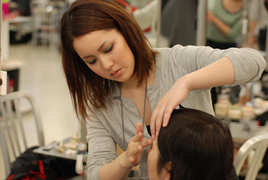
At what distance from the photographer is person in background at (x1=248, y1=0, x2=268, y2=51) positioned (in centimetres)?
293

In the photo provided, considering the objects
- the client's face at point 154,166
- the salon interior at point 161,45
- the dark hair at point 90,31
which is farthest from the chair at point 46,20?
the client's face at point 154,166

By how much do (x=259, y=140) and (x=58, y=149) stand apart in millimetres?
1475

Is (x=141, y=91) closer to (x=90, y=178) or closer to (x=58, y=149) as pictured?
(x=90, y=178)

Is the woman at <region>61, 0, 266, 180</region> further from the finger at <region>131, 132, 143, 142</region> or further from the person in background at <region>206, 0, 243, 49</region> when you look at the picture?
the person in background at <region>206, 0, 243, 49</region>

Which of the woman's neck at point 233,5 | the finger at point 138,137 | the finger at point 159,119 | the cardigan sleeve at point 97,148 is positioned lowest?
the cardigan sleeve at point 97,148

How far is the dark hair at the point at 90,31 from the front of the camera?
105cm

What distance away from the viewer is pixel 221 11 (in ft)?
8.90

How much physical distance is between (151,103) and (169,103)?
271 mm

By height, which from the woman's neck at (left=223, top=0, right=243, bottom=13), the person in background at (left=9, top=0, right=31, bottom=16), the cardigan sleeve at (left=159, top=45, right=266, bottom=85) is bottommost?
the cardigan sleeve at (left=159, top=45, right=266, bottom=85)

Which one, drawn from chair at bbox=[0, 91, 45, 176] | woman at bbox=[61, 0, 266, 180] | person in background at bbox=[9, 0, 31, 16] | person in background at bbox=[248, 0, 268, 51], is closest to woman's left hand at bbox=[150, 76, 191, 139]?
woman at bbox=[61, 0, 266, 180]

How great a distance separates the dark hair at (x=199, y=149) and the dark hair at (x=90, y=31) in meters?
0.36

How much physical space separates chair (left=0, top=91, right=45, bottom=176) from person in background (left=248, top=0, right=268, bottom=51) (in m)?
2.20

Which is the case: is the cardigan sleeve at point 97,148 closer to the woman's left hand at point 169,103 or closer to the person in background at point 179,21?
the woman's left hand at point 169,103

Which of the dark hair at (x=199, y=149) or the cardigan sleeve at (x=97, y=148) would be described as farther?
the cardigan sleeve at (x=97, y=148)
